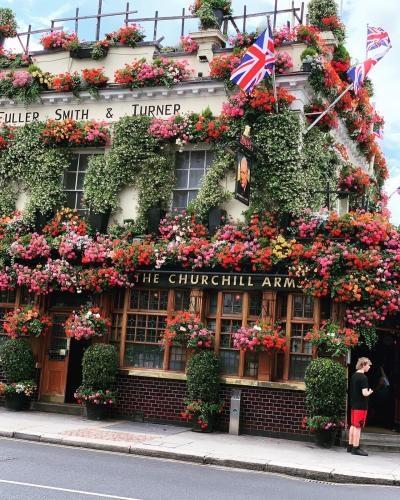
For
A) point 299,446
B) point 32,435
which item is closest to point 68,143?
point 32,435

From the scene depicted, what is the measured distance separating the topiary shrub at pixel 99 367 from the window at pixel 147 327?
2.38ft

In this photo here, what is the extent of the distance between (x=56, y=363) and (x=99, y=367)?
2410 millimetres

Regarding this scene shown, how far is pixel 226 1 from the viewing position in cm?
1853

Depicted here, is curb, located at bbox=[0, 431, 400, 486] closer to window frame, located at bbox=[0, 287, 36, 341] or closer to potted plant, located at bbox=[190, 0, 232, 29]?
window frame, located at bbox=[0, 287, 36, 341]

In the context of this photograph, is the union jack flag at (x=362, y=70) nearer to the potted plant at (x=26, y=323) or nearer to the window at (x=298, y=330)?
the window at (x=298, y=330)

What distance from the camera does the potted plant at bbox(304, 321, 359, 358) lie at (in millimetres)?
14266

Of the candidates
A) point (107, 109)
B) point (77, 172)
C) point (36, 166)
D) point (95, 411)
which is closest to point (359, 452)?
point (95, 411)

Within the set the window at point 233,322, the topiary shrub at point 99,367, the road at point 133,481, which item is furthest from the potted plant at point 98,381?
the road at point 133,481

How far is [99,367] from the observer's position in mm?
15945

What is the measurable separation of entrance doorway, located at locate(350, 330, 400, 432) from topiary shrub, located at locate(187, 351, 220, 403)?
319cm

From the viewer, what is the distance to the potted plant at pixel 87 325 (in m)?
16.3

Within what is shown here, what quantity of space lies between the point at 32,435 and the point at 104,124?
8.50 metres

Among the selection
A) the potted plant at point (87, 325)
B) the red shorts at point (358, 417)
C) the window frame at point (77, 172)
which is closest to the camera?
the red shorts at point (358, 417)

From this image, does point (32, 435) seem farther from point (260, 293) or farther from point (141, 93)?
point (141, 93)
